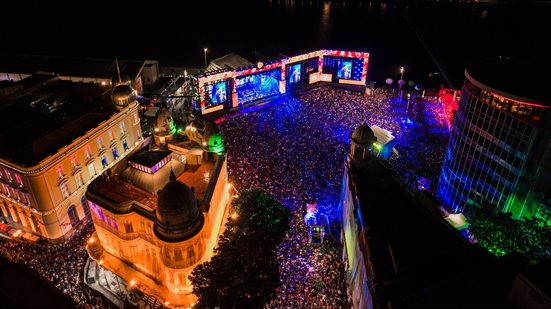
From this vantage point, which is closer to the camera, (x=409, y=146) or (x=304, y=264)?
(x=304, y=264)

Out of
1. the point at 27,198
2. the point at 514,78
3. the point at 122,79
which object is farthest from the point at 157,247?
the point at 122,79

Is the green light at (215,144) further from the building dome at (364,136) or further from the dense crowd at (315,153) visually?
the building dome at (364,136)

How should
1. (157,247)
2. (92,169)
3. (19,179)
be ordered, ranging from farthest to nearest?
1. (92,169)
2. (19,179)
3. (157,247)

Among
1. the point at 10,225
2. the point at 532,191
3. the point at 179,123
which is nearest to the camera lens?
the point at 532,191

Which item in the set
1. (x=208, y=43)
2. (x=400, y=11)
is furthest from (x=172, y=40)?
(x=400, y=11)

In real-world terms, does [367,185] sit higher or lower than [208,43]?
higher

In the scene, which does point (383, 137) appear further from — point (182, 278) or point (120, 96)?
point (120, 96)

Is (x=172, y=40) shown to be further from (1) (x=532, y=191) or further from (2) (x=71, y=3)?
(1) (x=532, y=191)
